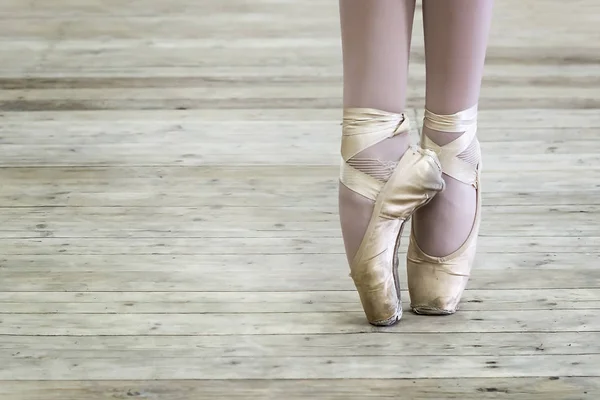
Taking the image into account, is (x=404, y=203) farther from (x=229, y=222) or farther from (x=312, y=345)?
(x=229, y=222)

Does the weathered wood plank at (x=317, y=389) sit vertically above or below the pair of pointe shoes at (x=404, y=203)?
below

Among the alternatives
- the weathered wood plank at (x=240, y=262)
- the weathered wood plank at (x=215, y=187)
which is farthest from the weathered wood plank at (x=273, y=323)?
the weathered wood plank at (x=215, y=187)

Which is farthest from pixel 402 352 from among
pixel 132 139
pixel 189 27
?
pixel 189 27

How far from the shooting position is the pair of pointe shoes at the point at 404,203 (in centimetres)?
91

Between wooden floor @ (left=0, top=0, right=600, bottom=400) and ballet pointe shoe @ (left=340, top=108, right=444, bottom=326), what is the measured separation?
0.10 meters

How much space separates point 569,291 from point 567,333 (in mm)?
100

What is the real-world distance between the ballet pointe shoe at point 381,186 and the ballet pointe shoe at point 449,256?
4 cm

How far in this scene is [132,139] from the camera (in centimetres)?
155

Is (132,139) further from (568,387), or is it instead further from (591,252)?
(568,387)

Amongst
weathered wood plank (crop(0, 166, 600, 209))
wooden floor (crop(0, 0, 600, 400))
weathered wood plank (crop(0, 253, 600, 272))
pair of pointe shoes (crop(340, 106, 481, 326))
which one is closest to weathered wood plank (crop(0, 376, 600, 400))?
wooden floor (crop(0, 0, 600, 400))

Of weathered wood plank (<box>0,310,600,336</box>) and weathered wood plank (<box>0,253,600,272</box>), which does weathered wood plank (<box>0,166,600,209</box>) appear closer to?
weathered wood plank (<box>0,253,600,272</box>)

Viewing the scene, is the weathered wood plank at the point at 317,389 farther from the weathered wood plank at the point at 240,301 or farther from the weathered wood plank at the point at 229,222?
the weathered wood plank at the point at 229,222

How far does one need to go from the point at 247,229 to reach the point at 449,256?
36 cm

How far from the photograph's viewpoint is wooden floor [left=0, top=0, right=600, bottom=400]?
3.06 ft
